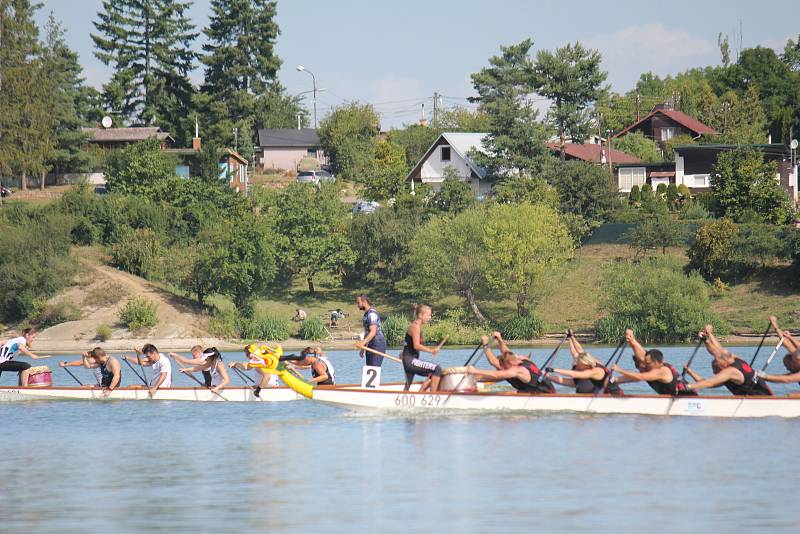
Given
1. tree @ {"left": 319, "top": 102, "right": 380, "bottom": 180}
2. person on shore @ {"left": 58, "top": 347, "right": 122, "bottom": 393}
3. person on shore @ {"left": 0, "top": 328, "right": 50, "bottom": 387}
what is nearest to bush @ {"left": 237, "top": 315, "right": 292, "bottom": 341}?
person on shore @ {"left": 0, "top": 328, "right": 50, "bottom": 387}

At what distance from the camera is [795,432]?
826 inches

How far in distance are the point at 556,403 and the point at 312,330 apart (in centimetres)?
3117

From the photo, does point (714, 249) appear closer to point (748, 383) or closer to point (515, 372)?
point (748, 383)

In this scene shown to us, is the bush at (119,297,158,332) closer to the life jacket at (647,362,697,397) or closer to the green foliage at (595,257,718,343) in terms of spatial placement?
the green foliage at (595,257,718,343)

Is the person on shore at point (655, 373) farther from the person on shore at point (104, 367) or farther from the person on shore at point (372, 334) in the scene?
the person on shore at point (104, 367)

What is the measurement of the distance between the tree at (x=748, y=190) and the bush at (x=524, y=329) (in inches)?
656

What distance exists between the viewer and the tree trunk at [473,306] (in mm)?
54641

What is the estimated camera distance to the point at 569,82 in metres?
89.2

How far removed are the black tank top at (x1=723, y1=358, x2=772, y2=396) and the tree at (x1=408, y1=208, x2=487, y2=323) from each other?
1239 inches

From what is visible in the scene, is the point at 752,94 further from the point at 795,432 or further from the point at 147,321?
the point at 795,432

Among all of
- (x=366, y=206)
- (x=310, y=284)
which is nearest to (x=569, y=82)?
(x=366, y=206)

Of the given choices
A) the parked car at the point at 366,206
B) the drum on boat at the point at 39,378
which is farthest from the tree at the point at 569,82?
the drum on boat at the point at 39,378

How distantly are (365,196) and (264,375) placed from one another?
169ft

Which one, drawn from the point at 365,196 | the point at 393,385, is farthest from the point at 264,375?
the point at 365,196
